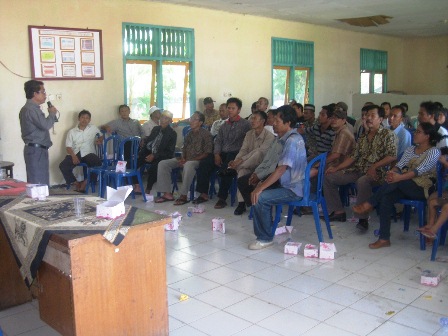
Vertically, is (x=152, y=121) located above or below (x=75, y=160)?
above

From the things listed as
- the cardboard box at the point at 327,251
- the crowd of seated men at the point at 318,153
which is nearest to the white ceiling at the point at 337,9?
the crowd of seated men at the point at 318,153

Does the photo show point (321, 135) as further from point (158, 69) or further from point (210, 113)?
point (158, 69)

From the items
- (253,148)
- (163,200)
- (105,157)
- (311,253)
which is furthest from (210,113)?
(311,253)

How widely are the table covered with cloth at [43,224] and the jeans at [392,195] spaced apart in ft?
7.44

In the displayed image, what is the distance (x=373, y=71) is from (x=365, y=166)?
8.61 m

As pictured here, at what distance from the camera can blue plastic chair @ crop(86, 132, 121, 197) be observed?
6133 mm

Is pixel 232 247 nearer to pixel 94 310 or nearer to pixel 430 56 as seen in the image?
pixel 94 310

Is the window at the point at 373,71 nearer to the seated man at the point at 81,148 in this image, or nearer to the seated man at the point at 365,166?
the seated man at the point at 81,148

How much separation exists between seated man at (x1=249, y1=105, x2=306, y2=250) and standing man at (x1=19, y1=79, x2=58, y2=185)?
2.31 meters

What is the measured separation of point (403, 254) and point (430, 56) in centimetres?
1099

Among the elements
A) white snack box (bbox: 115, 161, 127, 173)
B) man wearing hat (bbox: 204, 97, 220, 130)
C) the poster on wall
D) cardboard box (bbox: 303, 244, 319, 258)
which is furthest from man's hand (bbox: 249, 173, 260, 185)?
man wearing hat (bbox: 204, 97, 220, 130)

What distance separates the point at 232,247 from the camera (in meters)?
4.19

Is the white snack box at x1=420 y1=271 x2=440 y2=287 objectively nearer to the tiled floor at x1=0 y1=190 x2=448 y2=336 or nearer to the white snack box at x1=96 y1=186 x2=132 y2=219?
the tiled floor at x1=0 y1=190 x2=448 y2=336

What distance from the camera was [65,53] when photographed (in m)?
6.71
